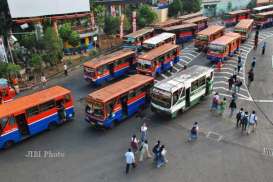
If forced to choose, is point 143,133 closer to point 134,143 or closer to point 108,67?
point 134,143

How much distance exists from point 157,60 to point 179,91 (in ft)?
28.1

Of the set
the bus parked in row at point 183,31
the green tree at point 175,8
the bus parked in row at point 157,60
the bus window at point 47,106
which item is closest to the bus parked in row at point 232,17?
the green tree at point 175,8

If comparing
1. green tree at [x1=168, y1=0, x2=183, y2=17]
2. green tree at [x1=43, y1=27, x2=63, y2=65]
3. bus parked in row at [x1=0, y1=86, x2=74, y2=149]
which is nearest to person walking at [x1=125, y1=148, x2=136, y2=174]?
bus parked in row at [x1=0, y1=86, x2=74, y2=149]

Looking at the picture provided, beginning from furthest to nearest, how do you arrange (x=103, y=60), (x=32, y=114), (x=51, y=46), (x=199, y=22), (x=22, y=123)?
(x=199, y=22) < (x=51, y=46) < (x=103, y=60) < (x=32, y=114) < (x=22, y=123)

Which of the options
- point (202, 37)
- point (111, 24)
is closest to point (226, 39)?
point (202, 37)

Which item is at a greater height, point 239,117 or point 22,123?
point 22,123

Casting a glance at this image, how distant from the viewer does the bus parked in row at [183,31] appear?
135 ft

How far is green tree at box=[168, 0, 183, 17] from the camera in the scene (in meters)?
55.4

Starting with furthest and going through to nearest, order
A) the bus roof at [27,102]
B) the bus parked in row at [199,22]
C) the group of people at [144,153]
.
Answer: the bus parked in row at [199,22] < the bus roof at [27,102] < the group of people at [144,153]

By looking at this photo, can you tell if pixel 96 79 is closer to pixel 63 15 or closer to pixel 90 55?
pixel 90 55

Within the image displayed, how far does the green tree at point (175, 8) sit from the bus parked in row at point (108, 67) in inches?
1123

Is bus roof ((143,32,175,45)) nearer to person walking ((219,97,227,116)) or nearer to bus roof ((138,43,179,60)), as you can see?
bus roof ((138,43,179,60))

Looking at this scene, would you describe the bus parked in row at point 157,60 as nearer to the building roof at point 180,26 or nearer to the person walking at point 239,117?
the building roof at point 180,26

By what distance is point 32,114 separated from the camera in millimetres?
19703
